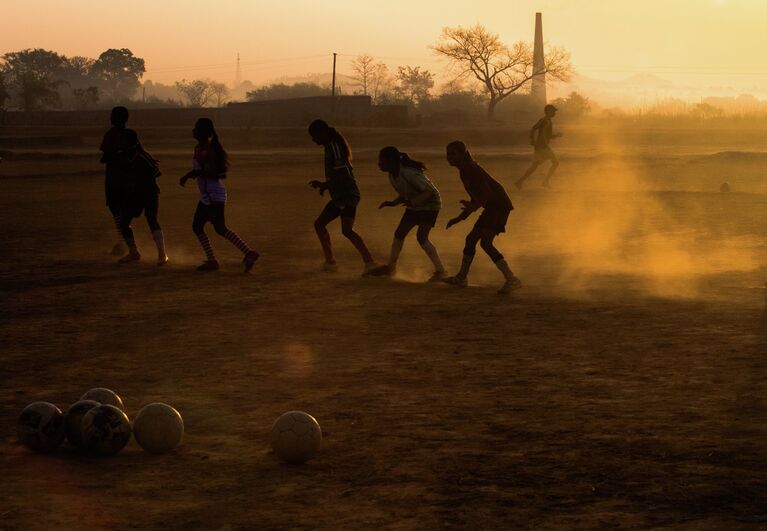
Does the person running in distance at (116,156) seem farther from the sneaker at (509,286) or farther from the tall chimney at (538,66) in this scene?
the tall chimney at (538,66)

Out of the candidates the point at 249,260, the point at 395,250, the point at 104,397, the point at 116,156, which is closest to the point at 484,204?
Answer: the point at 395,250

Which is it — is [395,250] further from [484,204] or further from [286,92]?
[286,92]

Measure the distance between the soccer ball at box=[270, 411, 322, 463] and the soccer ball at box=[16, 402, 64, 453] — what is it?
3.94 ft

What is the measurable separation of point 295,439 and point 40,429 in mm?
1410

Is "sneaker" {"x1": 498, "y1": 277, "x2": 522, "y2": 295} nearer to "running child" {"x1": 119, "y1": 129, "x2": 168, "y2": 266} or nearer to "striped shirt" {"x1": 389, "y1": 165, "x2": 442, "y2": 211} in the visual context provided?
"striped shirt" {"x1": 389, "y1": 165, "x2": 442, "y2": 211}

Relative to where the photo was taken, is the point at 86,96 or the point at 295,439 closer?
the point at 295,439

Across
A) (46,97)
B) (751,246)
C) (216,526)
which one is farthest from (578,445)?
(46,97)

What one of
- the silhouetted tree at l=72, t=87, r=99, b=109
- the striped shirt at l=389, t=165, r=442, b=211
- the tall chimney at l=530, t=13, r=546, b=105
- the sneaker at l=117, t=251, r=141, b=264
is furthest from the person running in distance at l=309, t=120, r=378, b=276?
the silhouetted tree at l=72, t=87, r=99, b=109

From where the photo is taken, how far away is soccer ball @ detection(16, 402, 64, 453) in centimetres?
693

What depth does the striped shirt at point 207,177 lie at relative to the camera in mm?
14539

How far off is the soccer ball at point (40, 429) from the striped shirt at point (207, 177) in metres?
7.67

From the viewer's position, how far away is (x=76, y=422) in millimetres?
6930

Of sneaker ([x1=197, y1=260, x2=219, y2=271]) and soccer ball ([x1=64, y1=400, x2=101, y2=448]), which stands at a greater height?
soccer ball ([x1=64, y1=400, x2=101, y2=448])

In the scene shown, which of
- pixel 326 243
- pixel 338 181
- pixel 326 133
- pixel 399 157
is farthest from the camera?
pixel 326 243
